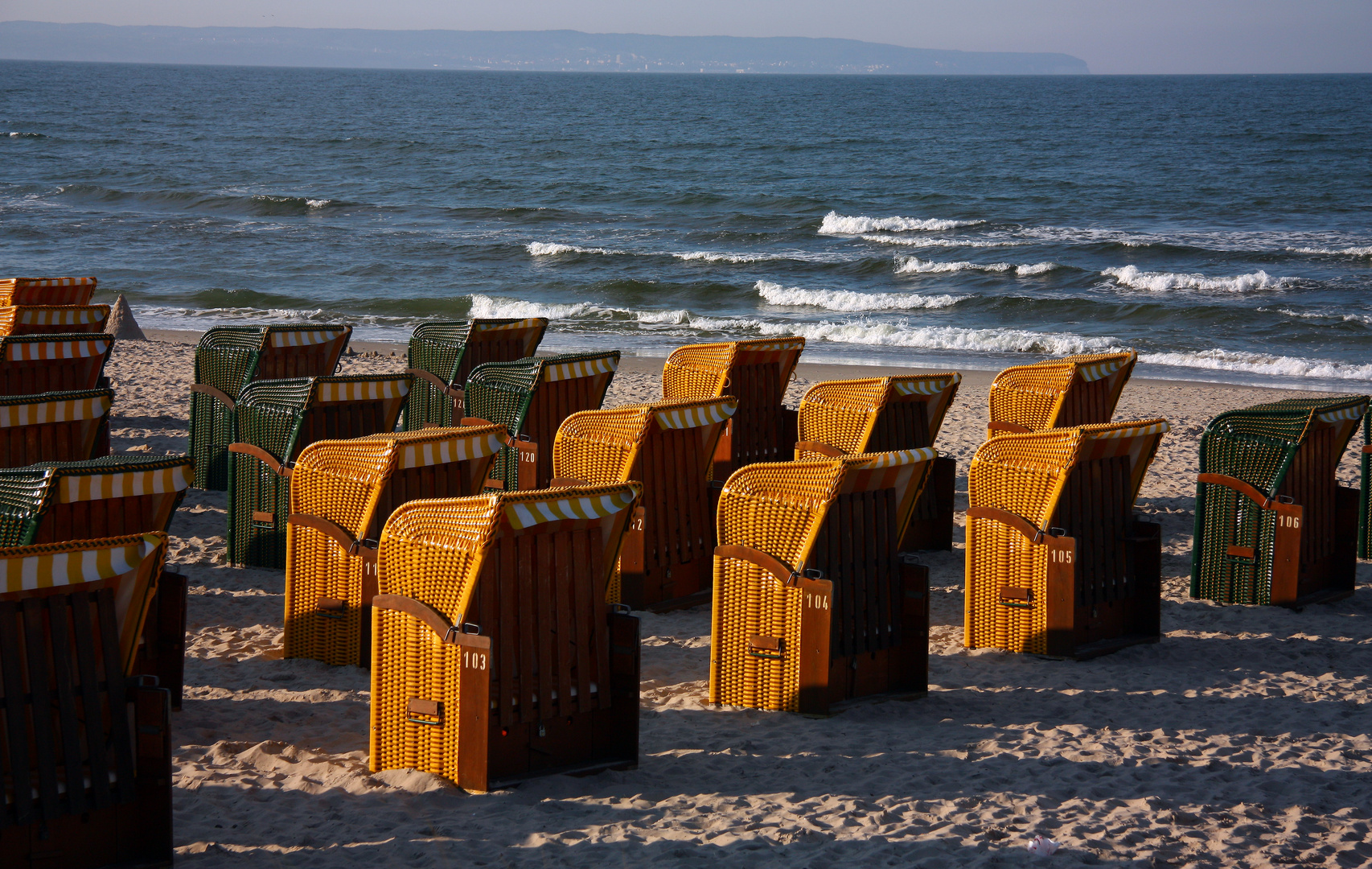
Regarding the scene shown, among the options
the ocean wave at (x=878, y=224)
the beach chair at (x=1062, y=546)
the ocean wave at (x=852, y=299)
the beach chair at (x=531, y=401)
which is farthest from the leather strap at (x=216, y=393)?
the ocean wave at (x=878, y=224)

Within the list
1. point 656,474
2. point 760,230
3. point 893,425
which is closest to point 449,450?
point 656,474

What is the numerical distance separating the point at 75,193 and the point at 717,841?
4589 centimetres

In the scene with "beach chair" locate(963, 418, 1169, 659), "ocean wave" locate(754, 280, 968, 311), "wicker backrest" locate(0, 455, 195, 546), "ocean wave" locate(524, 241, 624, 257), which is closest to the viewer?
"wicker backrest" locate(0, 455, 195, 546)

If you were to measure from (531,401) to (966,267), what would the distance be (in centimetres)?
2241

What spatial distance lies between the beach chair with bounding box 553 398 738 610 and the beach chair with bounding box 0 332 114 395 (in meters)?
Answer: 3.45

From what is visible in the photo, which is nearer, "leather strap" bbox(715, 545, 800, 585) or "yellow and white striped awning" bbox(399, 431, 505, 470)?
"leather strap" bbox(715, 545, 800, 585)

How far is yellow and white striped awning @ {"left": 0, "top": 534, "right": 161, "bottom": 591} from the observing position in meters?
3.46

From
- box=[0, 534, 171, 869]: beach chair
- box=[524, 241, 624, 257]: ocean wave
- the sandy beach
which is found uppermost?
box=[524, 241, 624, 257]: ocean wave

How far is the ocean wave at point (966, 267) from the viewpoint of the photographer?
27.8 metres

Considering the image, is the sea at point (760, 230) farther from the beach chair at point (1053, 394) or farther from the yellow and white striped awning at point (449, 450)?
the yellow and white striped awning at point (449, 450)

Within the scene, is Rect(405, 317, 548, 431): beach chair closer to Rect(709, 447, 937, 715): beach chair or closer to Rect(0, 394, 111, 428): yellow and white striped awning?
Rect(0, 394, 111, 428): yellow and white striped awning

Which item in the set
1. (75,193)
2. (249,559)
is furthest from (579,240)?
(249,559)

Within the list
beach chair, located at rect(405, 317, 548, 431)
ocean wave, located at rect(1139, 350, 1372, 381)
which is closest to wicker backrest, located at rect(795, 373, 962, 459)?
Answer: beach chair, located at rect(405, 317, 548, 431)

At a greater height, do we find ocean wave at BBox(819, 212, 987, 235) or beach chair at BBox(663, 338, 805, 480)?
ocean wave at BBox(819, 212, 987, 235)
